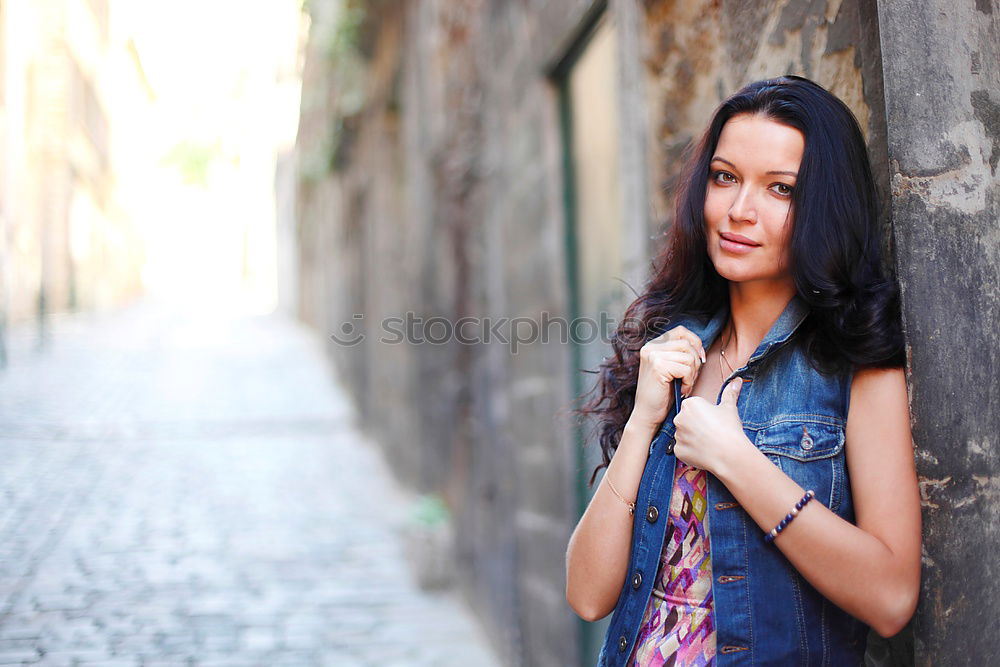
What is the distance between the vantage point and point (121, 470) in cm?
862

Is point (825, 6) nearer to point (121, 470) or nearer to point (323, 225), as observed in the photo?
point (121, 470)

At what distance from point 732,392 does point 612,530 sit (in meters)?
0.35

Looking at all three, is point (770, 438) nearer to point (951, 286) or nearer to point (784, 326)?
point (784, 326)

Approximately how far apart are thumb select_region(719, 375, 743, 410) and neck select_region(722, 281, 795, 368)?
0.34 feet

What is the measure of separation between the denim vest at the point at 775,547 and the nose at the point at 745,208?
197mm

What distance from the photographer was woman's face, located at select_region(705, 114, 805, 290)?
1.63 m

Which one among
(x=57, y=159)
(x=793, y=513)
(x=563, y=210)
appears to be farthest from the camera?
(x=57, y=159)

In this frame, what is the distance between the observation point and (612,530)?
1.74 meters

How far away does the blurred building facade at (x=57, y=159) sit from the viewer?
588 inches

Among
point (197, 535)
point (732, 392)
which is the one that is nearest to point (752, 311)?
point (732, 392)

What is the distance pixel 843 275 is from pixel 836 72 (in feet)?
2.09

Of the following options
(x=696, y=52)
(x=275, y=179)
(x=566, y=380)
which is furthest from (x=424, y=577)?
(x=275, y=179)

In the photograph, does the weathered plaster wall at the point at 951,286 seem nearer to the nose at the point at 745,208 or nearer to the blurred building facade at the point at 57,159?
the nose at the point at 745,208

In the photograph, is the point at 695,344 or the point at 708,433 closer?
the point at 708,433
